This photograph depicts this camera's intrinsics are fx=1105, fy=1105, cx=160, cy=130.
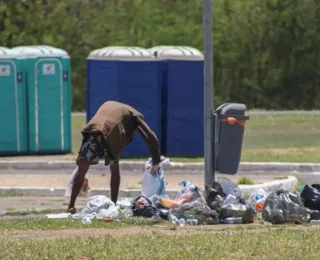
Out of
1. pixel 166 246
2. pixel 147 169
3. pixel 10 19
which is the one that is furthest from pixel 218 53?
pixel 166 246

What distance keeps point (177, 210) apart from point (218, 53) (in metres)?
19.0

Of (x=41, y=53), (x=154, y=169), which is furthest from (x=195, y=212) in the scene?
(x=41, y=53)

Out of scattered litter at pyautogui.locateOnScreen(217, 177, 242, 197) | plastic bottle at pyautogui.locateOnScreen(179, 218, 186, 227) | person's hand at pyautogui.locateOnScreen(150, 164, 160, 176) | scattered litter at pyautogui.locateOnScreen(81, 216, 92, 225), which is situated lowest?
plastic bottle at pyautogui.locateOnScreen(179, 218, 186, 227)

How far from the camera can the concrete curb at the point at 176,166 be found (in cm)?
1764

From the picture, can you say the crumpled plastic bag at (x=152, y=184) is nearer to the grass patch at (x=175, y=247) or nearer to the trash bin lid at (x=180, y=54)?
the grass patch at (x=175, y=247)

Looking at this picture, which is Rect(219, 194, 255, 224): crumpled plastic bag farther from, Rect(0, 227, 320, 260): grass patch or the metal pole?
Rect(0, 227, 320, 260): grass patch

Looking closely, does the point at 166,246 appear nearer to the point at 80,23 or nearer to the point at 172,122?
the point at 172,122

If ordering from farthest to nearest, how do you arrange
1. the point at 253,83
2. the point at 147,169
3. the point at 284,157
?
the point at 253,83
the point at 284,157
the point at 147,169

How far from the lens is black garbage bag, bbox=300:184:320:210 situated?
39.1ft

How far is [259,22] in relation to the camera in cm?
3066

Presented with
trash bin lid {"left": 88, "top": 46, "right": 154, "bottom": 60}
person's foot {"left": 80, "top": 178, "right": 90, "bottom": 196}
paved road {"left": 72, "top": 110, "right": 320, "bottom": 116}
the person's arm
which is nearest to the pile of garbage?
the person's arm

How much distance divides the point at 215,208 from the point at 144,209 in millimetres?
776

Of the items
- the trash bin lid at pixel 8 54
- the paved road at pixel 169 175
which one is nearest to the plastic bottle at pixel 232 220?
the paved road at pixel 169 175

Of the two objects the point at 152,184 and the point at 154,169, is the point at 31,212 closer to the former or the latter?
the point at 152,184
